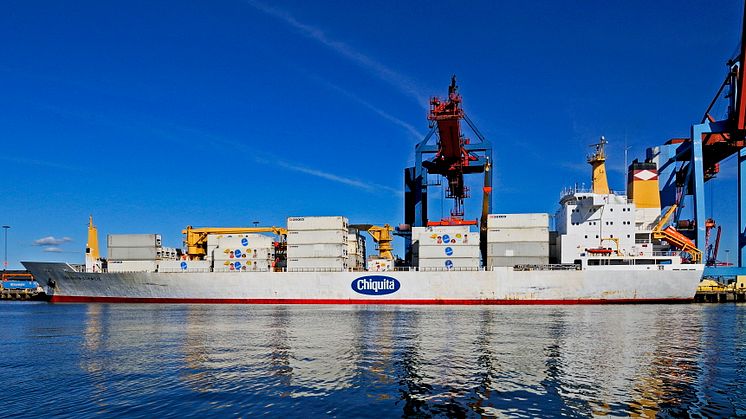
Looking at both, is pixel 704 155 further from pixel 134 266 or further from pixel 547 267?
pixel 134 266

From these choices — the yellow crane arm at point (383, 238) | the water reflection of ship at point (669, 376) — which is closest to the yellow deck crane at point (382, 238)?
the yellow crane arm at point (383, 238)

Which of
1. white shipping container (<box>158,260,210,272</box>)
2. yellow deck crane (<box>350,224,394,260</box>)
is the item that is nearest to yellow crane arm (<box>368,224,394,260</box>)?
yellow deck crane (<box>350,224,394,260</box>)

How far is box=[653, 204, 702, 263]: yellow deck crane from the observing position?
51688 millimetres

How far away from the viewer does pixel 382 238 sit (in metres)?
62.5

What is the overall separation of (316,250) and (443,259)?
1386 cm

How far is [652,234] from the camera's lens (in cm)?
5334

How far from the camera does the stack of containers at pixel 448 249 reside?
53.6 metres

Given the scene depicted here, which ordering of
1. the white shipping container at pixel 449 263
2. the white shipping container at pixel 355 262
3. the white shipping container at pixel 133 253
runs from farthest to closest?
the white shipping container at pixel 355 262 < the white shipping container at pixel 133 253 < the white shipping container at pixel 449 263

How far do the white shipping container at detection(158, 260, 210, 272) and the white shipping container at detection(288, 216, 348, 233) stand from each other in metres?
10.7

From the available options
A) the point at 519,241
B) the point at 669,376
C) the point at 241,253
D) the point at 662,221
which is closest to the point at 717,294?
the point at 662,221

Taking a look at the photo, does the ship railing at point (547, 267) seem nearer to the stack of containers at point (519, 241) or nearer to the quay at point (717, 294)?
the stack of containers at point (519, 241)

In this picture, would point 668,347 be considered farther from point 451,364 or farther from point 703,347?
point 451,364

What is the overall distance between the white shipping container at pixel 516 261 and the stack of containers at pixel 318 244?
16.0 m

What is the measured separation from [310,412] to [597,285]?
4444cm
